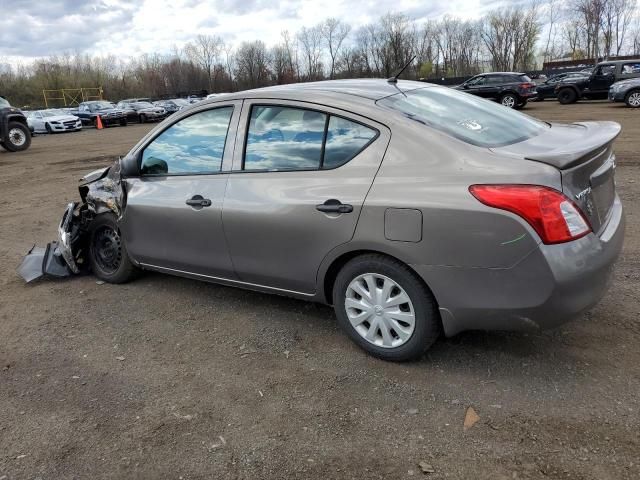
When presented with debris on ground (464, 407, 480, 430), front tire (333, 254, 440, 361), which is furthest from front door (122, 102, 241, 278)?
debris on ground (464, 407, 480, 430)

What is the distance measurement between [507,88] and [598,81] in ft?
12.4

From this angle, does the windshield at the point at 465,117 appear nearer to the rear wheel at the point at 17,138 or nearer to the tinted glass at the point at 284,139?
the tinted glass at the point at 284,139

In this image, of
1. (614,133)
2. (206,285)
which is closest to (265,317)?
(206,285)

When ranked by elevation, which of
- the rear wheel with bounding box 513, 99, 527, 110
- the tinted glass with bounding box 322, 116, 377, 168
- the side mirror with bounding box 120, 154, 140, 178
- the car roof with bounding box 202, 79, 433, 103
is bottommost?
the rear wheel with bounding box 513, 99, 527, 110

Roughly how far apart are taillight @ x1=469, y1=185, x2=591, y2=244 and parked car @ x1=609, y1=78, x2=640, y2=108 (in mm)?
20170

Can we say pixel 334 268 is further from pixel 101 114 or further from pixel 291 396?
pixel 101 114

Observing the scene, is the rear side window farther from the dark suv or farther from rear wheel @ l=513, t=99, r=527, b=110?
rear wheel @ l=513, t=99, r=527, b=110

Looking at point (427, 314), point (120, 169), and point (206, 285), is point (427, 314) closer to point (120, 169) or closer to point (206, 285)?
point (206, 285)

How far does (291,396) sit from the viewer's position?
9.91 feet

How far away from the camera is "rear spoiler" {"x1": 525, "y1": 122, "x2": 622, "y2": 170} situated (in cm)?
267

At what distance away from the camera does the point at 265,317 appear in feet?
13.2

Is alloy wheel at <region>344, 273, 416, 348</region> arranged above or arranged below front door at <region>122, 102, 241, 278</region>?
below

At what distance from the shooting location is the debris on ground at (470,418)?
104 inches

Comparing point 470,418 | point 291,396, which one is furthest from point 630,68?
point 291,396
